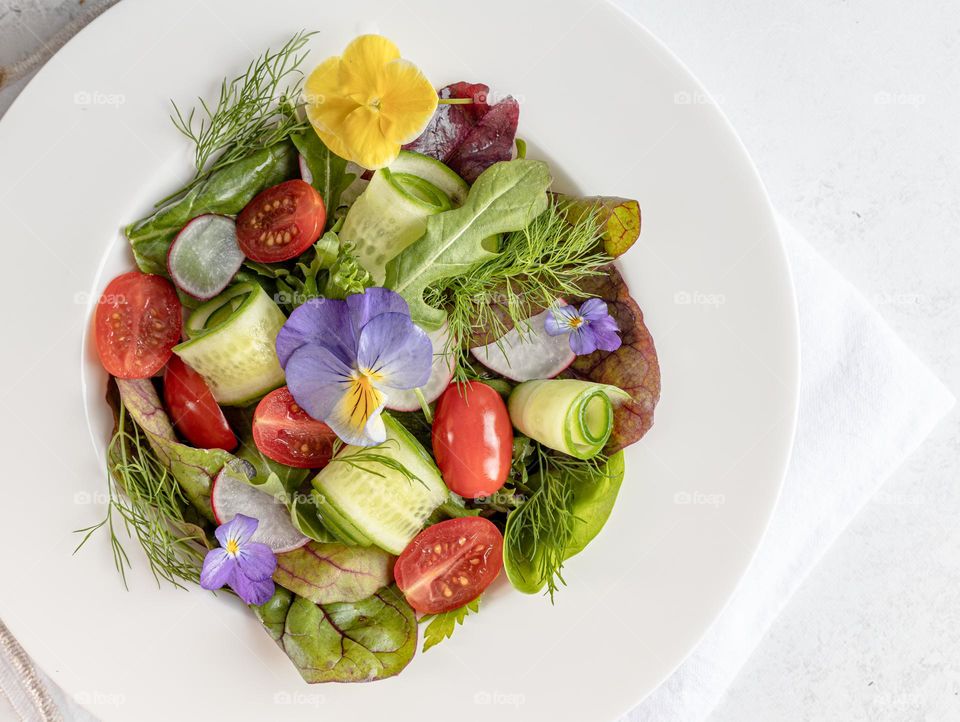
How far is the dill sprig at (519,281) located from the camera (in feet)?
5.95

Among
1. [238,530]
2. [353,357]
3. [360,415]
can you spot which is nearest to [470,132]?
[353,357]

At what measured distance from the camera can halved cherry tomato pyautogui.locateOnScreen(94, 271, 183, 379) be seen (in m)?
1.74

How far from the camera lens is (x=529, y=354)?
6.49 ft

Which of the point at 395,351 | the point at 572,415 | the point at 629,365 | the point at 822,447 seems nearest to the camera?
the point at 395,351

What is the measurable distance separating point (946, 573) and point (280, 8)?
8.18ft

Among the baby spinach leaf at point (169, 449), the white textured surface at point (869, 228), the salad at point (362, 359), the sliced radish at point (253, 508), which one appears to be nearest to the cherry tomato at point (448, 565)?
the salad at point (362, 359)

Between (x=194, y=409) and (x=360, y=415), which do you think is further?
(x=194, y=409)

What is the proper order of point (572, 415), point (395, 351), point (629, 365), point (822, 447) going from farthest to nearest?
1. point (822, 447)
2. point (629, 365)
3. point (572, 415)
4. point (395, 351)

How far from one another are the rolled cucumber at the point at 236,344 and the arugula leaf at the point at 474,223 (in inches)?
11.9

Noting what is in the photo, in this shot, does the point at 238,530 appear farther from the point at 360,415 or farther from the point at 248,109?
the point at 248,109

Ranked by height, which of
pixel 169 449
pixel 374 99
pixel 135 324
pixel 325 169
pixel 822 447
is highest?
pixel 374 99

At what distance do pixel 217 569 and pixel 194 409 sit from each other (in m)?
0.37

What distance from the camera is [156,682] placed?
1.86 metres

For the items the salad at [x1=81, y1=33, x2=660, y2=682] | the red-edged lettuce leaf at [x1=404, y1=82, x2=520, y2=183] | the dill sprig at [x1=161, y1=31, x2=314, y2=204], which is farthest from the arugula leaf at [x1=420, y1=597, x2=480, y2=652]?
the dill sprig at [x1=161, y1=31, x2=314, y2=204]
